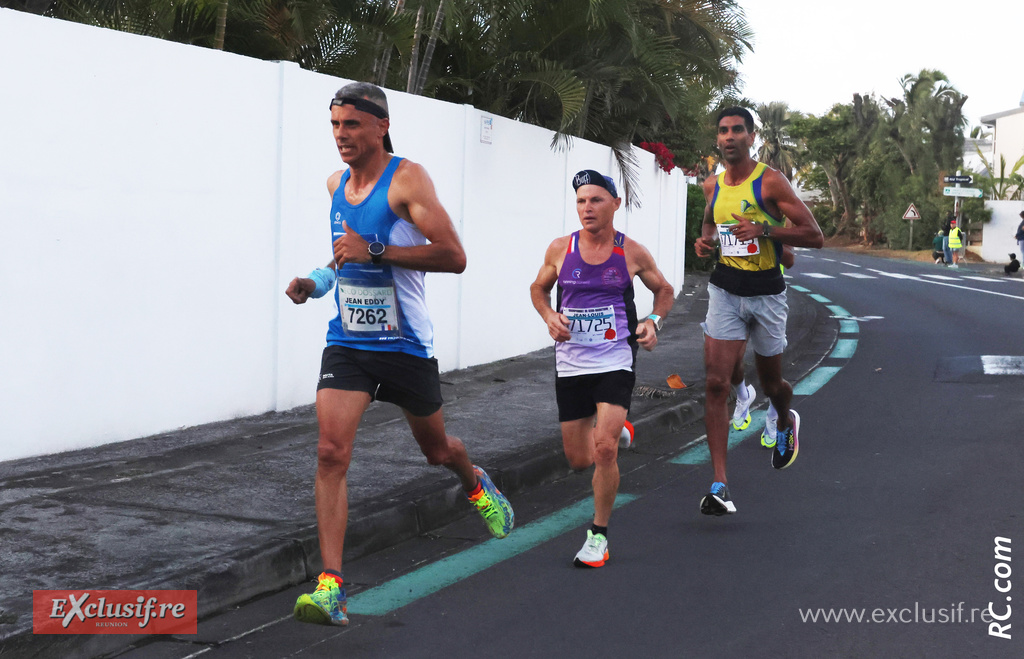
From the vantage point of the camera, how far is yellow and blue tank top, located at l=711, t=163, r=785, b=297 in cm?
643

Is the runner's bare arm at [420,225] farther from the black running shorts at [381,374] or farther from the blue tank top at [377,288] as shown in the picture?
the black running shorts at [381,374]

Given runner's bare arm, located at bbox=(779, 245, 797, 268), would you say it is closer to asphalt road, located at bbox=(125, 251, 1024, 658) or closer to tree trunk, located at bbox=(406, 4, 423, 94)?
asphalt road, located at bbox=(125, 251, 1024, 658)

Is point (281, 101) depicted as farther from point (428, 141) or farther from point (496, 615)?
point (496, 615)

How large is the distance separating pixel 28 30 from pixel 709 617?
15.2ft

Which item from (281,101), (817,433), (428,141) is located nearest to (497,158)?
(428,141)

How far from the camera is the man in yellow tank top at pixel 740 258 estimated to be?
20.6 ft

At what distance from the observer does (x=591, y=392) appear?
18.8 feet

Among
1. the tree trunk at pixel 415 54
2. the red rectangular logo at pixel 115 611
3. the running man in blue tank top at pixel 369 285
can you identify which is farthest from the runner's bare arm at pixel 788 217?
the tree trunk at pixel 415 54

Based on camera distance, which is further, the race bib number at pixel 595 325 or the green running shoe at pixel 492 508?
the race bib number at pixel 595 325

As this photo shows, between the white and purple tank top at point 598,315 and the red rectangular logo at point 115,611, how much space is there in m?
2.08

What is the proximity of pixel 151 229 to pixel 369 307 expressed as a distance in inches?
118

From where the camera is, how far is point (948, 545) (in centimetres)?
556

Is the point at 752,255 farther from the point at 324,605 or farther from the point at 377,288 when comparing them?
the point at 324,605

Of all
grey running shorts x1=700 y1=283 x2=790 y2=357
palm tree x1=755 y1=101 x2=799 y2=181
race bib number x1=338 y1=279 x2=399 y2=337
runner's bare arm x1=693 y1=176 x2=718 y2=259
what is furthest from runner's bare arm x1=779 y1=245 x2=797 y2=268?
palm tree x1=755 y1=101 x2=799 y2=181
